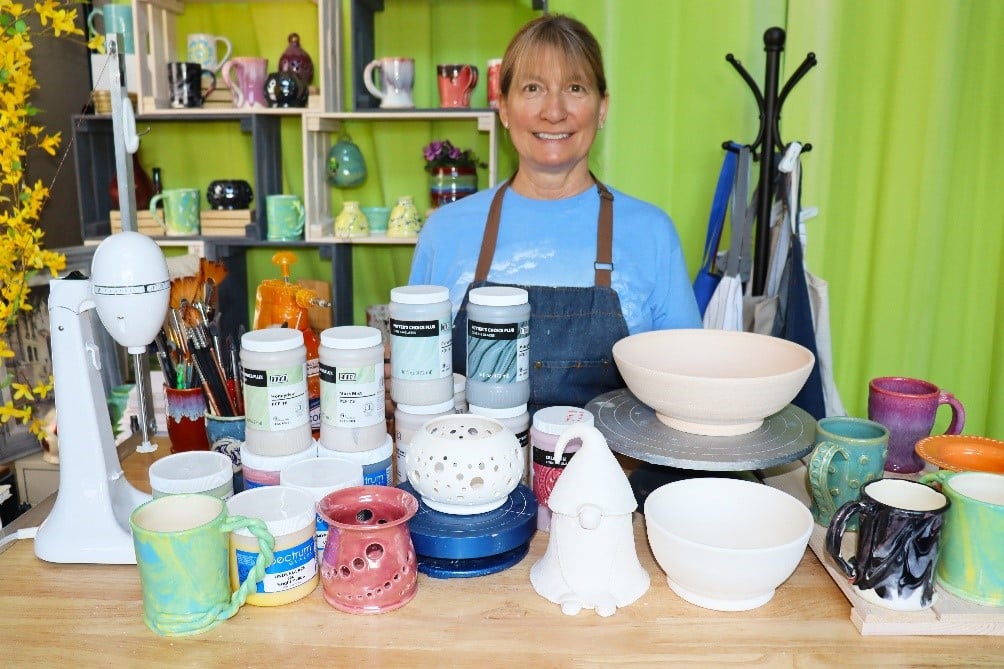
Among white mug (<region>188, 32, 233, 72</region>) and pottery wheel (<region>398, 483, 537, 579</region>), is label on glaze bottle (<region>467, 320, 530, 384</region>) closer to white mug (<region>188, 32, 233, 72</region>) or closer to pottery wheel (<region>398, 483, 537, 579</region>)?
pottery wheel (<region>398, 483, 537, 579</region>)

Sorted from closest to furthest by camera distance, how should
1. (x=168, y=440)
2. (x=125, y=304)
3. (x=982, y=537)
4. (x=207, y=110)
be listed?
(x=982, y=537), (x=125, y=304), (x=168, y=440), (x=207, y=110)

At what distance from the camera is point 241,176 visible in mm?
2818

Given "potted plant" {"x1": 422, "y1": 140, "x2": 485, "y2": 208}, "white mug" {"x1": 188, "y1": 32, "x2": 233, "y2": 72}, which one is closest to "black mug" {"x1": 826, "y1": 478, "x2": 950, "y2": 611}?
"potted plant" {"x1": 422, "y1": 140, "x2": 485, "y2": 208}

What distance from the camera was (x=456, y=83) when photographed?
2.43m

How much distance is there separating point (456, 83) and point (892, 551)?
1.94 meters

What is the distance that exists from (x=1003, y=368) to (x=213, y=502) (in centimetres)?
227

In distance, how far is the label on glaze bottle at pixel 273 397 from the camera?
99 centimetres

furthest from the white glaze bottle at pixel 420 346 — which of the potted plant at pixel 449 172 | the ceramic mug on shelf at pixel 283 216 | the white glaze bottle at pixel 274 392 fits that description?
the ceramic mug on shelf at pixel 283 216

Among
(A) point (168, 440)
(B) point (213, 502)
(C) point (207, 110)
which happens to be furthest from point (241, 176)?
(B) point (213, 502)

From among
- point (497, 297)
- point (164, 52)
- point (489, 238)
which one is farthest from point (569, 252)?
point (164, 52)

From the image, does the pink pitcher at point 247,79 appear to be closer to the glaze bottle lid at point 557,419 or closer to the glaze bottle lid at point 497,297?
the glaze bottle lid at point 497,297

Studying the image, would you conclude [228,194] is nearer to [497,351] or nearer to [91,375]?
[91,375]

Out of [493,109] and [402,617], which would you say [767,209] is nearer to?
[493,109]

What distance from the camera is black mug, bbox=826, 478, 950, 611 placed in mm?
849
